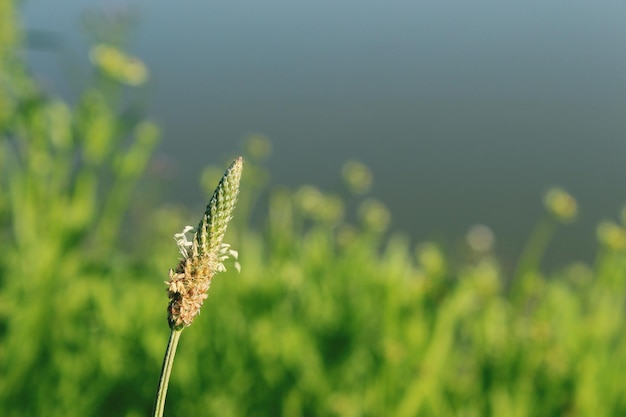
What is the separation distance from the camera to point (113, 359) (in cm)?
204

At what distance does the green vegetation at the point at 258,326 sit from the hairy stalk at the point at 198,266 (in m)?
1.59

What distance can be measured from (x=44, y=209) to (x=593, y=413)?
177 centimetres

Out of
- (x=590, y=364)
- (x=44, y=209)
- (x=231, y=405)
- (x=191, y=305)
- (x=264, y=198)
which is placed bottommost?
(x=191, y=305)

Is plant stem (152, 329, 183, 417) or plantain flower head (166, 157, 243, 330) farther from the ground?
plantain flower head (166, 157, 243, 330)

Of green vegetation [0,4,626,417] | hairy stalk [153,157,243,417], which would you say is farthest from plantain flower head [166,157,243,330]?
green vegetation [0,4,626,417]

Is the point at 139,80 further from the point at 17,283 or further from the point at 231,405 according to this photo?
the point at 231,405

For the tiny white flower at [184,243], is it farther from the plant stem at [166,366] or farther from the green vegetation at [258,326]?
the green vegetation at [258,326]

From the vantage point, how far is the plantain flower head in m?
0.39

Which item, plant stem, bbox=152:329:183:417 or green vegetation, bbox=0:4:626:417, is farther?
green vegetation, bbox=0:4:626:417

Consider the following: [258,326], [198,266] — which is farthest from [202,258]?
[258,326]

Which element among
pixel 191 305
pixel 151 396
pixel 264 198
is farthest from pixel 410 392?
pixel 264 198

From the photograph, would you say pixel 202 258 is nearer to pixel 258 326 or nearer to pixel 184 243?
pixel 184 243

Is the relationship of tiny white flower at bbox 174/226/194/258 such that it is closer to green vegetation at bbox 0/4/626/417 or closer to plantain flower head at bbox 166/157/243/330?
plantain flower head at bbox 166/157/243/330

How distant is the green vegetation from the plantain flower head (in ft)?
5.22
